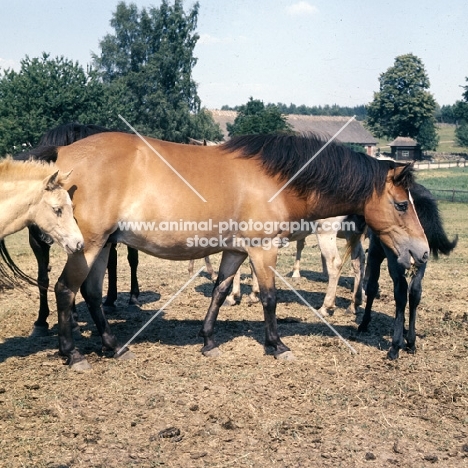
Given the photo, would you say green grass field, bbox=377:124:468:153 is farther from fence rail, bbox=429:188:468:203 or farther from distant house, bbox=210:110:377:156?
fence rail, bbox=429:188:468:203

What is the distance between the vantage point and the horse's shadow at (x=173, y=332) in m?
6.30

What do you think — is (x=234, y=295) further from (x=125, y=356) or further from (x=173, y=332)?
(x=125, y=356)

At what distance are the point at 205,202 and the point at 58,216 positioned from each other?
4.84 ft

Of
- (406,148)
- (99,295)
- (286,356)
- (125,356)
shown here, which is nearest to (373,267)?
(286,356)

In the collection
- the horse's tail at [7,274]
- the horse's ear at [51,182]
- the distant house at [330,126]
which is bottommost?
the horse's tail at [7,274]

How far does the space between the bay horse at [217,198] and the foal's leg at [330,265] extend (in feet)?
6.60

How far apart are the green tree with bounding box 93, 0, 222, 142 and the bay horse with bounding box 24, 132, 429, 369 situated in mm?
35523

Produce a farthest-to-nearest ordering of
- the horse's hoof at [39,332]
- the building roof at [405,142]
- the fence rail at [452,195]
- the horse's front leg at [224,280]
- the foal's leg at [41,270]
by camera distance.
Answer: the building roof at [405,142] → the fence rail at [452,195] → the horse's hoof at [39,332] → the foal's leg at [41,270] → the horse's front leg at [224,280]

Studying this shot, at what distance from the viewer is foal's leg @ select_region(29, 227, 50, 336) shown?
6.46 m

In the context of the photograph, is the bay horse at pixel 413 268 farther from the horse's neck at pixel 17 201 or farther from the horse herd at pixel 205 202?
the horse's neck at pixel 17 201

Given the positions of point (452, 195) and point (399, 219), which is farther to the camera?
point (452, 195)

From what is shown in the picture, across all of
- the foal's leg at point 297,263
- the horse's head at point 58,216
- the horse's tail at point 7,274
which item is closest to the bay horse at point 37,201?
the horse's head at point 58,216

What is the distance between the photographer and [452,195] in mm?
28453

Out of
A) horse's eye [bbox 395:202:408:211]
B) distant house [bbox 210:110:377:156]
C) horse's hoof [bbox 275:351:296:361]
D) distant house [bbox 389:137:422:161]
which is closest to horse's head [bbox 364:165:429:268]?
horse's eye [bbox 395:202:408:211]
